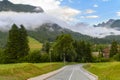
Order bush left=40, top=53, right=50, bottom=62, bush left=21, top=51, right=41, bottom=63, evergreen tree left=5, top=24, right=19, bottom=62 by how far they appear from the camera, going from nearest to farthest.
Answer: evergreen tree left=5, top=24, right=19, bottom=62, bush left=21, top=51, right=41, bottom=63, bush left=40, top=53, right=50, bottom=62

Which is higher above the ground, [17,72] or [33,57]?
[33,57]

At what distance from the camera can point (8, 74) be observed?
161ft

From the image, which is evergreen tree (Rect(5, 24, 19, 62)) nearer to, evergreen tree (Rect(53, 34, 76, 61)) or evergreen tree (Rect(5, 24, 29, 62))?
evergreen tree (Rect(5, 24, 29, 62))

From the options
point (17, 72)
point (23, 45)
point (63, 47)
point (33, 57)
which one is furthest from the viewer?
point (63, 47)

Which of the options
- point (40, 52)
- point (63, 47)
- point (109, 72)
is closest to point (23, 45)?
point (40, 52)

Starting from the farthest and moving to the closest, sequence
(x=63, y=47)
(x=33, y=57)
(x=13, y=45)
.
Answer: (x=63, y=47) → (x=33, y=57) → (x=13, y=45)

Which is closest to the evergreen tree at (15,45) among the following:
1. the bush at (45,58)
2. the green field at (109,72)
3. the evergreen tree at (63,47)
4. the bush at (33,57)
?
the bush at (33,57)

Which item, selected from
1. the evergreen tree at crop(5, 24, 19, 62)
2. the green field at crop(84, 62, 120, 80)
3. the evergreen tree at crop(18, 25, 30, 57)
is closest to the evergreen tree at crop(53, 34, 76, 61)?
the evergreen tree at crop(18, 25, 30, 57)

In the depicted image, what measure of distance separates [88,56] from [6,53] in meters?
60.0

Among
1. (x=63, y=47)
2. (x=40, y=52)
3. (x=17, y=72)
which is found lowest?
(x=17, y=72)

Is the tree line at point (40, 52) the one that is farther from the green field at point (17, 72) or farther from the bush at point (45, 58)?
the green field at point (17, 72)

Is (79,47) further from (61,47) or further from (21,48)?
(21,48)

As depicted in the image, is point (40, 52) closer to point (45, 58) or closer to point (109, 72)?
point (45, 58)

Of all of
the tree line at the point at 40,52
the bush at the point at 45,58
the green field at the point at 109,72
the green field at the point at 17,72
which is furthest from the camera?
the bush at the point at 45,58
